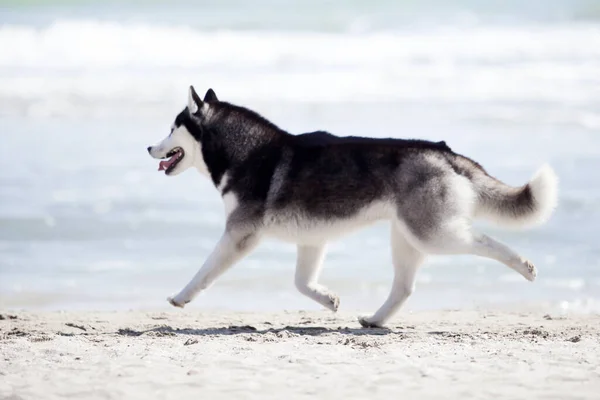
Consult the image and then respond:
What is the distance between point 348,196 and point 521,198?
3.82 ft

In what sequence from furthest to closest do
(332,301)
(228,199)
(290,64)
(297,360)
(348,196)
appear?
(290,64), (332,301), (228,199), (348,196), (297,360)

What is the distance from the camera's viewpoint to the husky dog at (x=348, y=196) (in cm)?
721

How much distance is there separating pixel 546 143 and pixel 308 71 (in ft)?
34.0

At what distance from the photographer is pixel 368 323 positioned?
7707 millimetres

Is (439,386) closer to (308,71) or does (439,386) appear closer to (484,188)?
(484,188)

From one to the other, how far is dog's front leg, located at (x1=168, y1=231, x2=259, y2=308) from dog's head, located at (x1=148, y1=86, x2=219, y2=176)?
0.73 m

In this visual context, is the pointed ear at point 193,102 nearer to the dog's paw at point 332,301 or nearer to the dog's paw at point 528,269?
the dog's paw at point 332,301

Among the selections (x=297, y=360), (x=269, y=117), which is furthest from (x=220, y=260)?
(x=269, y=117)

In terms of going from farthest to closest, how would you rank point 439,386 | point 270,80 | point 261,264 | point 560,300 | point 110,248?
point 270,80 < point 110,248 < point 261,264 < point 560,300 < point 439,386

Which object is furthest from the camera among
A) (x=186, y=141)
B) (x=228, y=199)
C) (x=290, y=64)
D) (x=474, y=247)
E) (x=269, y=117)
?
(x=290, y=64)

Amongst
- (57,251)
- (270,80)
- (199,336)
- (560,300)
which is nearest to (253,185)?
(199,336)

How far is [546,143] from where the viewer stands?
18781mm

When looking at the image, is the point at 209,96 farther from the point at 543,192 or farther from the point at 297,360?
the point at 297,360

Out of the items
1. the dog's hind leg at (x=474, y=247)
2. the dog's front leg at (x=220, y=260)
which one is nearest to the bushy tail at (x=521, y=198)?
the dog's hind leg at (x=474, y=247)
